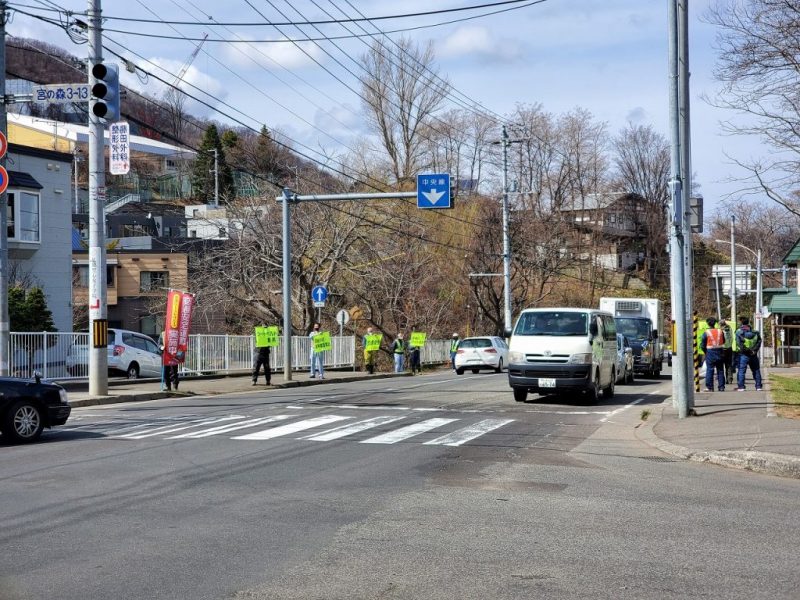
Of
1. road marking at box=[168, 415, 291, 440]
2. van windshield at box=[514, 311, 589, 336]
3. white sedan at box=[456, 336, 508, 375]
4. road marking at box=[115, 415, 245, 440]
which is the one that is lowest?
road marking at box=[168, 415, 291, 440]

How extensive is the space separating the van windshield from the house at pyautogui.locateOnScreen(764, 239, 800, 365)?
34.6m

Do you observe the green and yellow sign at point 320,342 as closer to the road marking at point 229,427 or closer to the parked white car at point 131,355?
the parked white car at point 131,355

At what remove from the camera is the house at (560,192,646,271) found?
6550cm

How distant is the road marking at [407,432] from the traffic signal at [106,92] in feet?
27.6

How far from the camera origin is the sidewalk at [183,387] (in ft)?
67.8

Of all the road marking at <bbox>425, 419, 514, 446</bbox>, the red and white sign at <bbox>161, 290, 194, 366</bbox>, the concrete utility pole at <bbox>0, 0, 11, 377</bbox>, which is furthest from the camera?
the red and white sign at <bbox>161, 290, 194, 366</bbox>

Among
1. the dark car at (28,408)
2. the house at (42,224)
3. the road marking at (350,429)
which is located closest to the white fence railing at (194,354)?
the house at (42,224)

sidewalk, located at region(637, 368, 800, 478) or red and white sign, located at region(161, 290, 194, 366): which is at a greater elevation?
red and white sign, located at region(161, 290, 194, 366)

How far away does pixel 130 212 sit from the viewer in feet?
260

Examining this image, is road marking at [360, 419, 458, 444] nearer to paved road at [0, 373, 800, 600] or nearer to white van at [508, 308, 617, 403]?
paved road at [0, 373, 800, 600]

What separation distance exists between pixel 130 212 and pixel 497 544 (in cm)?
7655

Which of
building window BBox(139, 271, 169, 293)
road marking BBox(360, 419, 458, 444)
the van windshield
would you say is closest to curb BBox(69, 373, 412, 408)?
road marking BBox(360, 419, 458, 444)

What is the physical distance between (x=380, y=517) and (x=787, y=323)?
57.6m

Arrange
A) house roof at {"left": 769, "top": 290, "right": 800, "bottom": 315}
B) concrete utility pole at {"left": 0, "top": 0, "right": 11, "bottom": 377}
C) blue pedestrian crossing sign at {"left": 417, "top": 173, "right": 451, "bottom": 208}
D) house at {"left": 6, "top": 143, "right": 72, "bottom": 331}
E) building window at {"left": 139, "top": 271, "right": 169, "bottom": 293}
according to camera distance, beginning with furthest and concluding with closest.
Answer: building window at {"left": 139, "top": 271, "right": 169, "bottom": 293}
house roof at {"left": 769, "top": 290, "right": 800, "bottom": 315}
house at {"left": 6, "top": 143, "right": 72, "bottom": 331}
blue pedestrian crossing sign at {"left": 417, "top": 173, "right": 451, "bottom": 208}
concrete utility pole at {"left": 0, "top": 0, "right": 11, "bottom": 377}
